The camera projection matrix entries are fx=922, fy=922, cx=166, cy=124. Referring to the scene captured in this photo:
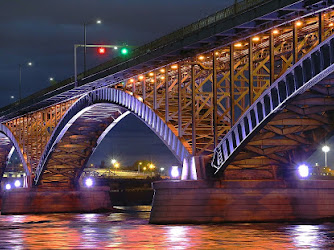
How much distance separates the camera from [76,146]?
100312 millimetres

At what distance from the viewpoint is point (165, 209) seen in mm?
57219

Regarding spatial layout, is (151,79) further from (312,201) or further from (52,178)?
(52,178)

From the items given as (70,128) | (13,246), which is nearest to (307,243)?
(13,246)

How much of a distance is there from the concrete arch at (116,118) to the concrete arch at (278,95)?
6.65 metres

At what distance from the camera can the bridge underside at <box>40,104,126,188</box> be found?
3548 inches

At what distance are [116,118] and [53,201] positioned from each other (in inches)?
558

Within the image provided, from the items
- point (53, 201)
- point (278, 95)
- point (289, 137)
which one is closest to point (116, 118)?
point (53, 201)

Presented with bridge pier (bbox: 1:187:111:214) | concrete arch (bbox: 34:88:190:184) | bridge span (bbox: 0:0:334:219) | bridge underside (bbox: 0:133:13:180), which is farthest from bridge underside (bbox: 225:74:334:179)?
bridge underside (bbox: 0:133:13:180)

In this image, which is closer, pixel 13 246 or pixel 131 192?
pixel 13 246

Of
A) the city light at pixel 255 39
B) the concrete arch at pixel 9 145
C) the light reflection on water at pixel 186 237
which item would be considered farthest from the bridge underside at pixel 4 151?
the city light at pixel 255 39

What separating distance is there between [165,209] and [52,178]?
159ft

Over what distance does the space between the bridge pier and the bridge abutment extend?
41392 mm

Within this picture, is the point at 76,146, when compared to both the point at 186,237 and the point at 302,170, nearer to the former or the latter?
the point at 302,170

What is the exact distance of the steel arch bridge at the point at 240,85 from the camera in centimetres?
4606
